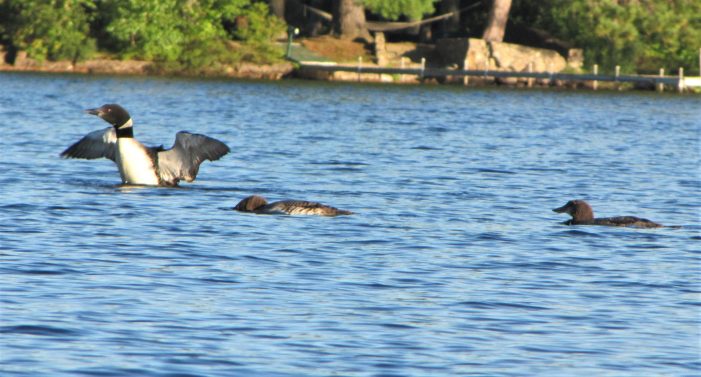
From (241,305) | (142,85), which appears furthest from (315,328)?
(142,85)

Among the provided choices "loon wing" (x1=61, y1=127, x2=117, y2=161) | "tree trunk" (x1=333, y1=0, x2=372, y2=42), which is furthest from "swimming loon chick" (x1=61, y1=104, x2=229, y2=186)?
"tree trunk" (x1=333, y1=0, x2=372, y2=42)

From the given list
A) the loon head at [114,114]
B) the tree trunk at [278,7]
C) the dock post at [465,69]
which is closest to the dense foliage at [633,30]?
the dock post at [465,69]

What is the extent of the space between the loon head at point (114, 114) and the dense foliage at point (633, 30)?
6567cm

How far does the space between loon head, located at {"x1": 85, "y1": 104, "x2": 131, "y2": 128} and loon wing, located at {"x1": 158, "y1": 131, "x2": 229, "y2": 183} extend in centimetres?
68

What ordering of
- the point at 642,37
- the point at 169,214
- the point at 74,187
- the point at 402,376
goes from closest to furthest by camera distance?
1. the point at 402,376
2. the point at 169,214
3. the point at 74,187
4. the point at 642,37

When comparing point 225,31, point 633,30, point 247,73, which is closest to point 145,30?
point 247,73

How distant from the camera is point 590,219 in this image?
17062 mm

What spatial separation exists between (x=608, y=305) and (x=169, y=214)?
702 cm

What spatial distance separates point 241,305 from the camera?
436 inches

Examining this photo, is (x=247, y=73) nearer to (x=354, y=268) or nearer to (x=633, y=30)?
(x=633, y=30)

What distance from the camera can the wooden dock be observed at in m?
75.5

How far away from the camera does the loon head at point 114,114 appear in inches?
748

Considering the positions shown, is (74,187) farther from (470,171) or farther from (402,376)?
(402,376)

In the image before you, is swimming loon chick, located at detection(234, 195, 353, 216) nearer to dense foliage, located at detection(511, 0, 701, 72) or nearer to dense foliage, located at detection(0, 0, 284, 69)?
dense foliage, located at detection(0, 0, 284, 69)
